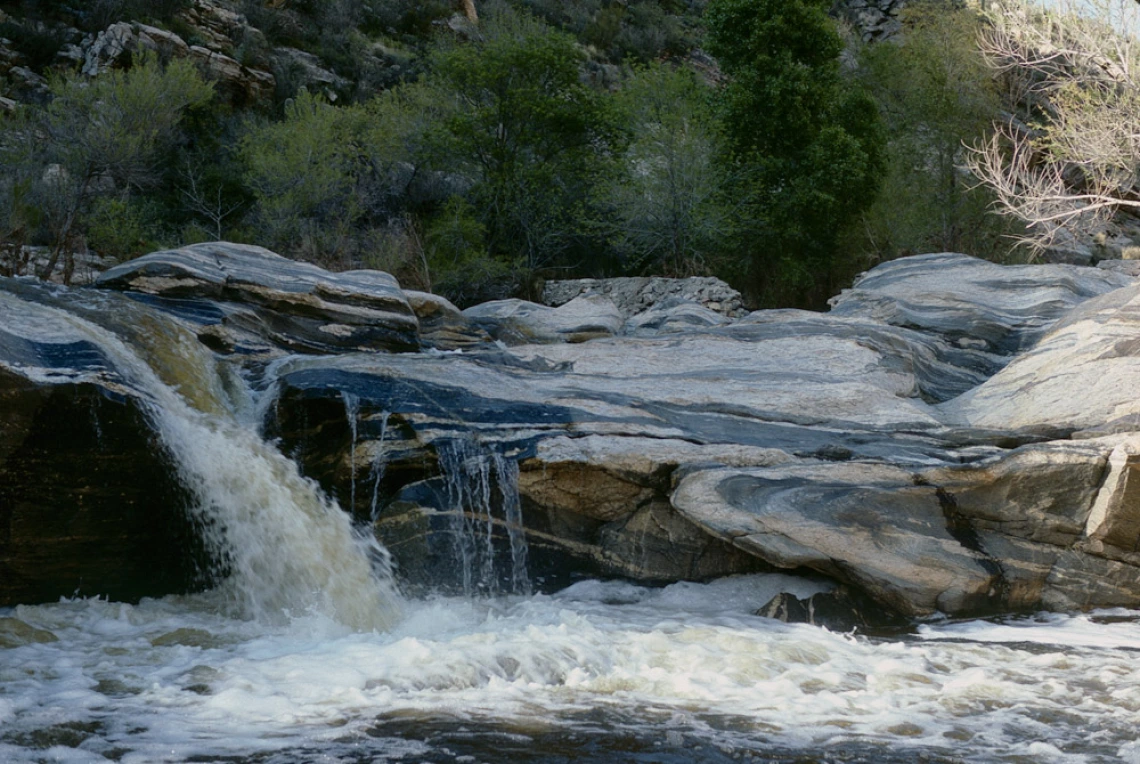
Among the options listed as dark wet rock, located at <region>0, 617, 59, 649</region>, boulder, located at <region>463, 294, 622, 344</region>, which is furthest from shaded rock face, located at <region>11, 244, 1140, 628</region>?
boulder, located at <region>463, 294, 622, 344</region>

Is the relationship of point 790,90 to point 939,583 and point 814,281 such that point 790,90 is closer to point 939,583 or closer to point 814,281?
point 814,281

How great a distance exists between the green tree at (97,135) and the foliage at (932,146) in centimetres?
1349

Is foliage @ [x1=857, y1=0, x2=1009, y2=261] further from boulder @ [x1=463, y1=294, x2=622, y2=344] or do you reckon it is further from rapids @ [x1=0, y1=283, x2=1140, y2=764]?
rapids @ [x1=0, y1=283, x2=1140, y2=764]

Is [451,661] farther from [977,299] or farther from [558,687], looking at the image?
[977,299]

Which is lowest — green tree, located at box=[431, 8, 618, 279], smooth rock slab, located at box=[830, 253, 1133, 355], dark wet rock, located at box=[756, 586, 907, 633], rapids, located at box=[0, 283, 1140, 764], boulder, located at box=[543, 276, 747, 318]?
dark wet rock, located at box=[756, 586, 907, 633]

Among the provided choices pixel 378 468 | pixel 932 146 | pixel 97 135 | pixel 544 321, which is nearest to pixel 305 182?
pixel 97 135

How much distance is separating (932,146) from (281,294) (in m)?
16.0

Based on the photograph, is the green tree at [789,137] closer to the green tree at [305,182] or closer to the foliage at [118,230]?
the green tree at [305,182]

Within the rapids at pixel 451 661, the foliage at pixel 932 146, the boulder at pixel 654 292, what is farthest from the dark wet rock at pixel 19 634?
the foliage at pixel 932 146

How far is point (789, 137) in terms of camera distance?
18.1 m

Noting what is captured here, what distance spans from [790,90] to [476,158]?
6165 mm

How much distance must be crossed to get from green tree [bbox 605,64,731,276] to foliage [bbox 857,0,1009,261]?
10.2 ft

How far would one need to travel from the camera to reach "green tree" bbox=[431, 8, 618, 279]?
19203mm

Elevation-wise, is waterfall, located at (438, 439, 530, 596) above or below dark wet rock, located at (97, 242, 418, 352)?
below
